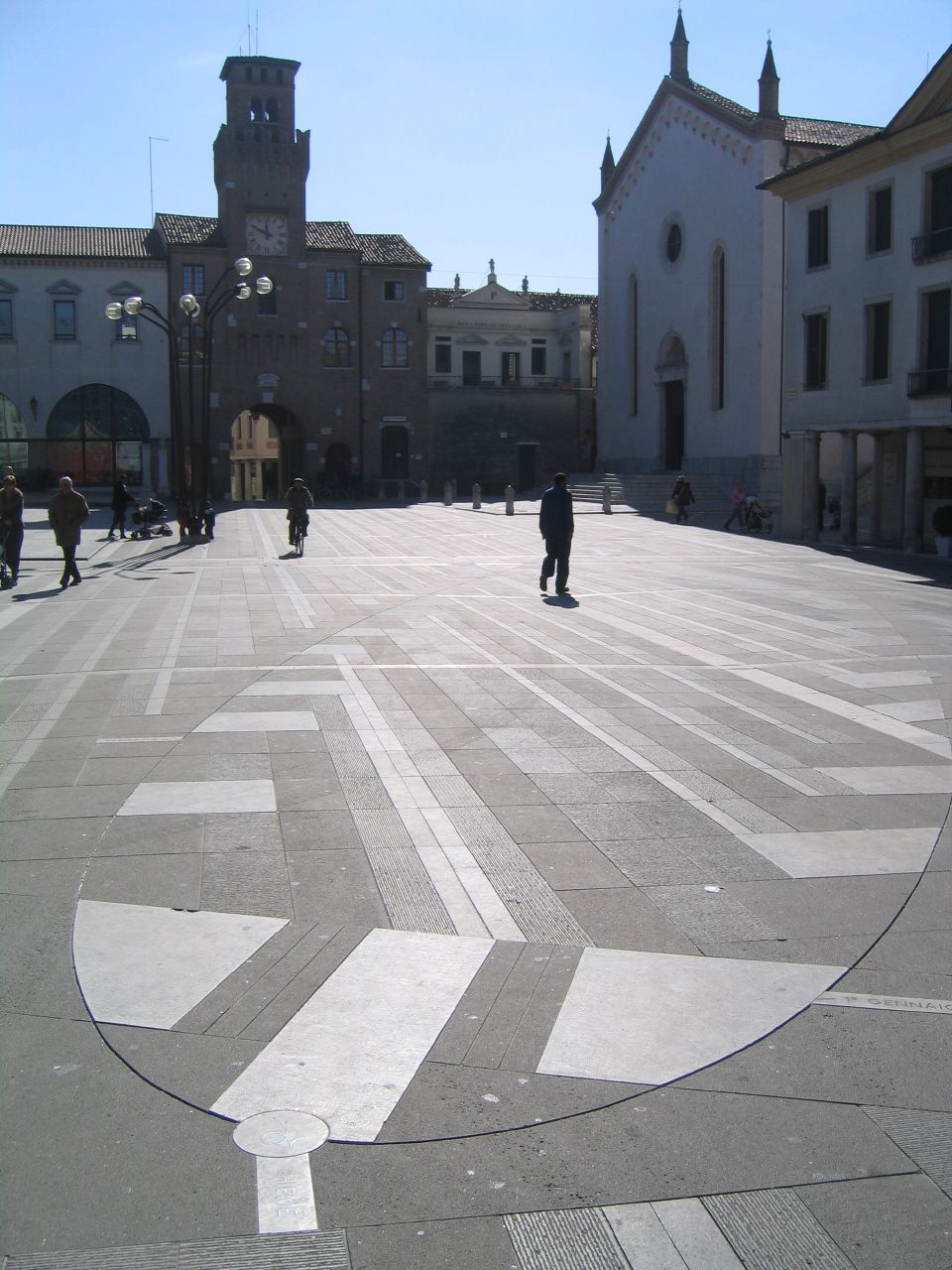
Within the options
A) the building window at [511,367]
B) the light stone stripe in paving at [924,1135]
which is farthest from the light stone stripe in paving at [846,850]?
the building window at [511,367]

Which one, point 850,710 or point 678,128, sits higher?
point 678,128

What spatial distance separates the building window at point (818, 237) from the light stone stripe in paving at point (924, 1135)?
99.5 feet

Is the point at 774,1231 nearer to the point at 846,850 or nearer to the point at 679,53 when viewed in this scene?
the point at 846,850

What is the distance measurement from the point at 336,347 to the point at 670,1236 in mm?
56509

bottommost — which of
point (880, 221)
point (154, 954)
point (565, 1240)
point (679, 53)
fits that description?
point (565, 1240)

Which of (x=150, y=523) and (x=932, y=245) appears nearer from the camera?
(x=932, y=245)

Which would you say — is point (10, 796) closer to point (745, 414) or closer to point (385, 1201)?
point (385, 1201)

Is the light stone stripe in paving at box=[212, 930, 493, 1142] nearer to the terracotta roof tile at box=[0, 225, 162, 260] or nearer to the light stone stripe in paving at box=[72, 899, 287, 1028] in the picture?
the light stone stripe in paving at box=[72, 899, 287, 1028]

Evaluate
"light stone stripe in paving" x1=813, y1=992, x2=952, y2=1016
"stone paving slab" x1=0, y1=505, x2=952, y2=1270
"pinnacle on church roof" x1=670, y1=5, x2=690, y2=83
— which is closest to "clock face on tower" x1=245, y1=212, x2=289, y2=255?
"pinnacle on church roof" x1=670, y1=5, x2=690, y2=83

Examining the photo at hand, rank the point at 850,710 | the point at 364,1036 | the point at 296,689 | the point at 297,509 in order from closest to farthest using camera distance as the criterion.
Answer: the point at 364,1036, the point at 850,710, the point at 296,689, the point at 297,509

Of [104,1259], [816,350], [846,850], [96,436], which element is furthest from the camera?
[96,436]

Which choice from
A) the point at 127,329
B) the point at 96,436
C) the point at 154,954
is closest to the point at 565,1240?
the point at 154,954

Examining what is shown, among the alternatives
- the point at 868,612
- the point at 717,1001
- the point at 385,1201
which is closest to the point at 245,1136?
the point at 385,1201

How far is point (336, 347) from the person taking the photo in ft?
189
